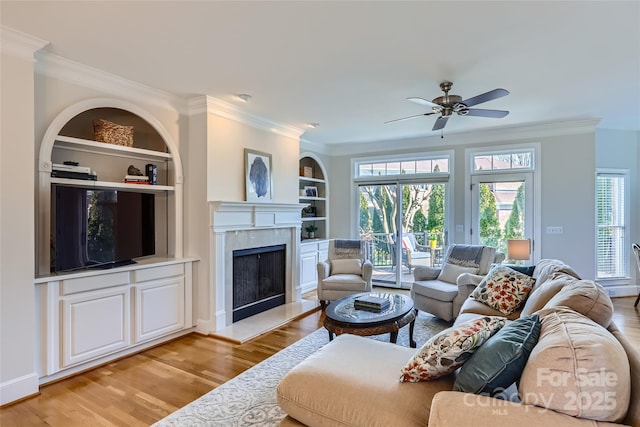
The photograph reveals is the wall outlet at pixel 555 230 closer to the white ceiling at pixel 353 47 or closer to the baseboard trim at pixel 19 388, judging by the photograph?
the white ceiling at pixel 353 47

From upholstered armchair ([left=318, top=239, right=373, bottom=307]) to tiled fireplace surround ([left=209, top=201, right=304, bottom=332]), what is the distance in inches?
20.9

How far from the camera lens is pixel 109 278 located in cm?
309

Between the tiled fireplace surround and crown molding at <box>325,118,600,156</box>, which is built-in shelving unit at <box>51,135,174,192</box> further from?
crown molding at <box>325,118,600,156</box>

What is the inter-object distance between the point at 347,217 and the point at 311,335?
3.18m

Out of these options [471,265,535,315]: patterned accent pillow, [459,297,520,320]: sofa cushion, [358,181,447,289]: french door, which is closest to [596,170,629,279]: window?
[358,181,447,289]: french door

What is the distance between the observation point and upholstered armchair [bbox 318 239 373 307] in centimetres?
456

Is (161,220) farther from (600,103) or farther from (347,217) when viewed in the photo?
(600,103)

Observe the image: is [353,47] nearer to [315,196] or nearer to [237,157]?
[237,157]

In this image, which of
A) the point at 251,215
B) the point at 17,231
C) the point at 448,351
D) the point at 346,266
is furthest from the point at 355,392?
the point at 346,266

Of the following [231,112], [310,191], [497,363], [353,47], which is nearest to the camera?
[497,363]

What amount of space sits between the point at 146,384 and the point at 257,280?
1.96 m

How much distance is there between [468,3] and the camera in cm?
203

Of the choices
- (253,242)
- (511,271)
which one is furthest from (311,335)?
(511,271)

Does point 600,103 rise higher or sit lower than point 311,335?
higher
